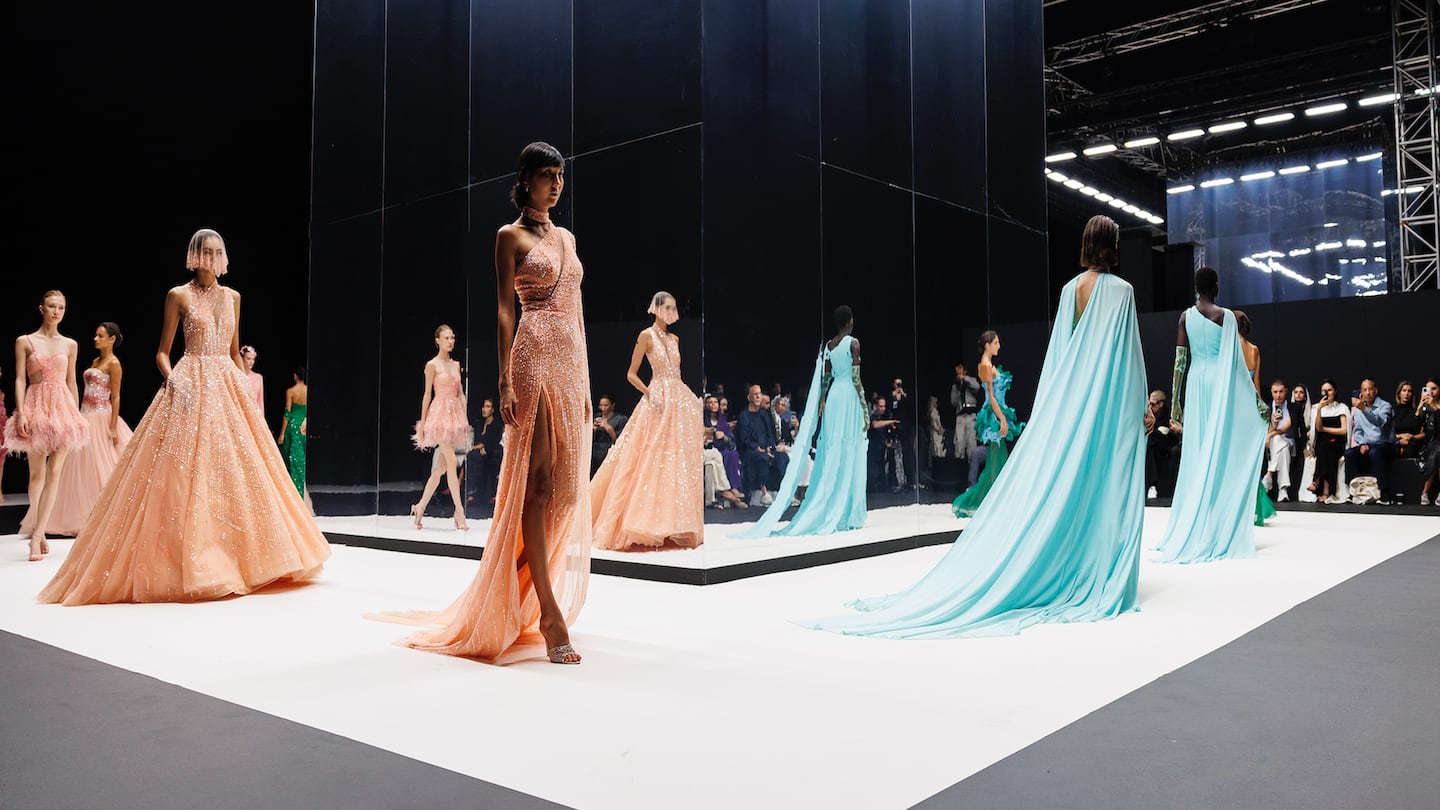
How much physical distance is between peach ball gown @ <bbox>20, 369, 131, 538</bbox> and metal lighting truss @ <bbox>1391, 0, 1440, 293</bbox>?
1416 centimetres

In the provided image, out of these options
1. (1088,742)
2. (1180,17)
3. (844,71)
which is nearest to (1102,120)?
(1180,17)

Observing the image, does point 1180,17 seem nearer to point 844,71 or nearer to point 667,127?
point 844,71

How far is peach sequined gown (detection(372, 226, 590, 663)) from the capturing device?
3100 millimetres

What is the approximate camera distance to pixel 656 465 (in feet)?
18.3

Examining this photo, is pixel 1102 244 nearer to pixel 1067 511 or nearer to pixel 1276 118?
pixel 1067 511

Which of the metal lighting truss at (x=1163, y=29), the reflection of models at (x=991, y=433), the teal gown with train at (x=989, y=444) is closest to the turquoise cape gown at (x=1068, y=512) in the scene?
the reflection of models at (x=991, y=433)

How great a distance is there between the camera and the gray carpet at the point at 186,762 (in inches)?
69.4

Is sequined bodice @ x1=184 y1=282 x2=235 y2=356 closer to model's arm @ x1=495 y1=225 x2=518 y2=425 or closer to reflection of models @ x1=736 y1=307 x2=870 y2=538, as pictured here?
model's arm @ x1=495 y1=225 x2=518 y2=425

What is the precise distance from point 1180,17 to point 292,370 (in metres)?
11.7

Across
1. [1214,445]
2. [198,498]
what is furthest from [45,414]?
[1214,445]

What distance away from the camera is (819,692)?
2.60 m

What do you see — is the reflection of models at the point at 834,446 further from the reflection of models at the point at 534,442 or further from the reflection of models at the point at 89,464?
the reflection of models at the point at 89,464

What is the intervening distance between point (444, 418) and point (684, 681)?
4.09 meters

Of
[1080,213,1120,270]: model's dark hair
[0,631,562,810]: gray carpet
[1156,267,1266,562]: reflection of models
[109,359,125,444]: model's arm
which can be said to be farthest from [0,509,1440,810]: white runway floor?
[109,359,125,444]: model's arm
